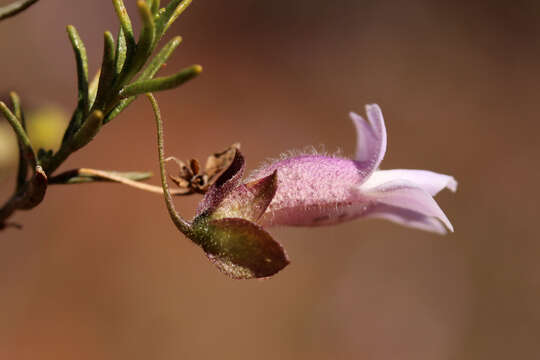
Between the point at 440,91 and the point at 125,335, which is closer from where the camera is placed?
the point at 125,335

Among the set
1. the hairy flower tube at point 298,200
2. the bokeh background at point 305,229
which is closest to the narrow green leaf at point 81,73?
the hairy flower tube at point 298,200

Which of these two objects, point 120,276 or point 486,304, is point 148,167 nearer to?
point 120,276

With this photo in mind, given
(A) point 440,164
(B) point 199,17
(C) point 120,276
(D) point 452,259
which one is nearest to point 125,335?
(C) point 120,276

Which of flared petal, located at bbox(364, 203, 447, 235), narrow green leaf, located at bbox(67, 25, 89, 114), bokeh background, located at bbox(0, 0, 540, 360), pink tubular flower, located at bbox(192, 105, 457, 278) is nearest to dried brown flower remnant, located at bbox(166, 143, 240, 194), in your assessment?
pink tubular flower, located at bbox(192, 105, 457, 278)

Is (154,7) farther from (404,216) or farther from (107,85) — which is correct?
(404,216)

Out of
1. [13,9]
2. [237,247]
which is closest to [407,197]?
[237,247]

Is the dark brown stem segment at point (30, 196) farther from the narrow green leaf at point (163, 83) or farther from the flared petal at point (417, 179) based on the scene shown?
the flared petal at point (417, 179)
